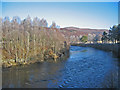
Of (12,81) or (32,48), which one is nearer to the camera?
(12,81)

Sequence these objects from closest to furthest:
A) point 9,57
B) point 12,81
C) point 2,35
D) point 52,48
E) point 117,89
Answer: point 117,89 < point 12,81 < point 9,57 < point 2,35 < point 52,48

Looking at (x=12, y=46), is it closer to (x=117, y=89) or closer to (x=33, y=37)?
(x=33, y=37)

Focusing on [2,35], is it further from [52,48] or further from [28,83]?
[28,83]

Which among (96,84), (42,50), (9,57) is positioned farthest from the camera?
(42,50)

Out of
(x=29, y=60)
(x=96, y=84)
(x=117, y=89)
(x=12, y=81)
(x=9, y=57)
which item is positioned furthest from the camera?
(x=29, y=60)

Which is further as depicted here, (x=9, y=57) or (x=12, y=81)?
(x=9, y=57)

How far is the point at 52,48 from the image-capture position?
2048cm

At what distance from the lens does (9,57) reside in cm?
1341

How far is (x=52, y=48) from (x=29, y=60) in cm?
665

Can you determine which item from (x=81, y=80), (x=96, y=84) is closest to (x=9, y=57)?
(x=81, y=80)

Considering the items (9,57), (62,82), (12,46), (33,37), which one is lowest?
(62,82)

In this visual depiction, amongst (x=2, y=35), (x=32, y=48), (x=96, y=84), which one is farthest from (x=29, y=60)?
(x=96, y=84)

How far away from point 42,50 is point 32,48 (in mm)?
1996

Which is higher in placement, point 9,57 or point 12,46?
point 12,46
